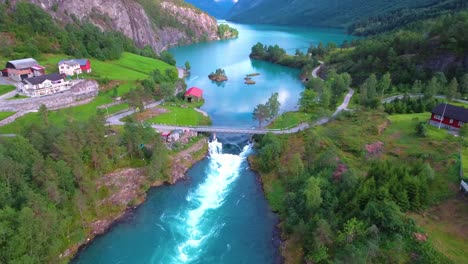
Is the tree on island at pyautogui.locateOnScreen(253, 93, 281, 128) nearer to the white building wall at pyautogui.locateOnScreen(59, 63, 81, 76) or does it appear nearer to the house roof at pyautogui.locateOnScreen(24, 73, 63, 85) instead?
the house roof at pyautogui.locateOnScreen(24, 73, 63, 85)

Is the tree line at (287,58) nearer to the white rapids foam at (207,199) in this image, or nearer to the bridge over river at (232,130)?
the bridge over river at (232,130)

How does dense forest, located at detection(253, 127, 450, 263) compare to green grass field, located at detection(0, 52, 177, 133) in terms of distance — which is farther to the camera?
green grass field, located at detection(0, 52, 177, 133)

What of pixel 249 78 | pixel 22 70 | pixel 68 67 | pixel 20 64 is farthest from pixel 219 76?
pixel 20 64

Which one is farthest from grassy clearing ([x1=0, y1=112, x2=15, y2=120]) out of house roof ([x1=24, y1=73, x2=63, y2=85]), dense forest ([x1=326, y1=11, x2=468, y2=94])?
dense forest ([x1=326, y1=11, x2=468, y2=94])

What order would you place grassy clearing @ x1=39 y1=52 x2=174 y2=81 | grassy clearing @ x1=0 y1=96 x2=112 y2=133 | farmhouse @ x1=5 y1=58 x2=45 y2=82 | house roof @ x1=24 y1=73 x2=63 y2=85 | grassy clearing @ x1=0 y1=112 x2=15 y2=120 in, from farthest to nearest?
grassy clearing @ x1=39 y1=52 x2=174 y2=81, farmhouse @ x1=5 y1=58 x2=45 y2=82, house roof @ x1=24 y1=73 x2=63 y2=85, grassy clearing @ x1=0 y1=112 x2=15 y2=120, grassy clearing @ x1=0 y1=96 x2=112 y2=133

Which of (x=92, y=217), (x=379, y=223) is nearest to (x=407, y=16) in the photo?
(x=379, y=223)
